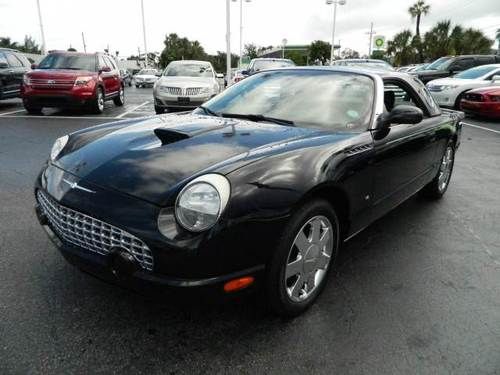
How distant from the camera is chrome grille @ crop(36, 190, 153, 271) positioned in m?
1.92

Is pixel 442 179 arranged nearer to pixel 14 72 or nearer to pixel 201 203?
pixel 201 203

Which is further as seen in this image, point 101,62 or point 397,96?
point 101,62

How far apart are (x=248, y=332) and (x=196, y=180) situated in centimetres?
87

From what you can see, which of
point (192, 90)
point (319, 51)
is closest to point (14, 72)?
point (192, 90)

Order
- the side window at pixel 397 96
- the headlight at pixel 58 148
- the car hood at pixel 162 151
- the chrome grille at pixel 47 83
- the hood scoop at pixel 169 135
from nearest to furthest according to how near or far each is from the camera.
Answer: the car hood at pixel 162 151 < the hood scoop at pixel 169 135 < the headlight at pixel 58 148 < the side window at pixel 397 96 < the chrome grille at pixel 47 83

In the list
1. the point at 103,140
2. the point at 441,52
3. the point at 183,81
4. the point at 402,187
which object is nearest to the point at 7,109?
the point at 183,81

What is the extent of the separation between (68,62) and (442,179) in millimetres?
9817

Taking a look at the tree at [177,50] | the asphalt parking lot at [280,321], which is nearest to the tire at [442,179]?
the asphalt parking lot at [280,321]

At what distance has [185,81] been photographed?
1075 cm

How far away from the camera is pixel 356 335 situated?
225 cm

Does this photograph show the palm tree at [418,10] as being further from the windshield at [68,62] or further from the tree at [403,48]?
the windshield at [68,62]

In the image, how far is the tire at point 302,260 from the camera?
6.94 feet

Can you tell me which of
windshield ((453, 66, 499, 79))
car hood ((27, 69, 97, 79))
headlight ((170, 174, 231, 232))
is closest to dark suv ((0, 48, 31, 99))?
car hood ((27, 69, 97, 79))

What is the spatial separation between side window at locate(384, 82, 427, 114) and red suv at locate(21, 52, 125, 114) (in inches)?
328
